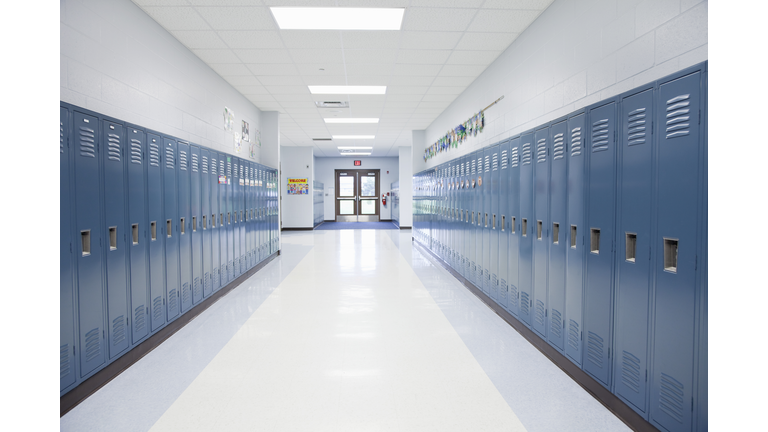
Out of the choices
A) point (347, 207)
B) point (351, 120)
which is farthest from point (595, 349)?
point (347, 207)

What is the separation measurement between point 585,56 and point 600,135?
2.92 ft

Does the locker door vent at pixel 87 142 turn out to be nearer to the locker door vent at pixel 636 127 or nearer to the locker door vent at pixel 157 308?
the locker door vent at pixel 157 308

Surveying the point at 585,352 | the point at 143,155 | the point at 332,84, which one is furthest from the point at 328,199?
the point at 585,352

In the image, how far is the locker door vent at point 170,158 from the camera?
328 centimetres

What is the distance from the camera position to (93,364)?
2346mm

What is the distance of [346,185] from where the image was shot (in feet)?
54.9

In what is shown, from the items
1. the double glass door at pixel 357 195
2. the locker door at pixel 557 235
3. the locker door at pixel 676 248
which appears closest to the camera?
the locker door at pixel 676 248

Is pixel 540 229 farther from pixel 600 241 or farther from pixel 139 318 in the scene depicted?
pixel 139 318

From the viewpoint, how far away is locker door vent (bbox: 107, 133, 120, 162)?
254 cm

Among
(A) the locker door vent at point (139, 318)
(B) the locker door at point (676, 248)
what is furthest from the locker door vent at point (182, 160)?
(B) the locker door at point (676, 248)

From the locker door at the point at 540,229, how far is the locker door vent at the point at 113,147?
9.95 ft

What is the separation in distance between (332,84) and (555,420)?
487cm

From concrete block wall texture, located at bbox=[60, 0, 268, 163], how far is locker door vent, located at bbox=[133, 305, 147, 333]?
1.49m

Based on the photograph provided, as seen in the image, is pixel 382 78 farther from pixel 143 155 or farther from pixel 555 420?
pixel 555 420
